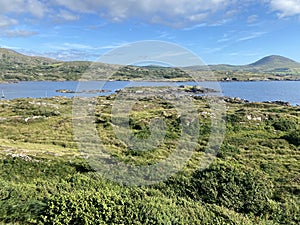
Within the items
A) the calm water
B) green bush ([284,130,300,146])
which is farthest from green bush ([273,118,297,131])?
the calm water

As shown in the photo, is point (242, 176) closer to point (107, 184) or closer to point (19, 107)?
point (107, 184)

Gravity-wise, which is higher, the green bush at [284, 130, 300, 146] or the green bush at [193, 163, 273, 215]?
the green bush at [193, 163, 273, 215]

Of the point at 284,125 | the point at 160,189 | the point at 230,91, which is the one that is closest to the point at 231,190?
the point at 160,189

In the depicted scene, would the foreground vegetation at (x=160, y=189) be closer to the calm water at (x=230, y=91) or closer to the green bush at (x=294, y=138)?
the green bush at (x=294, y=138)

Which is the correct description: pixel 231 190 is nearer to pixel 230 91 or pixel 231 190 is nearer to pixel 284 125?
pixel 284 125

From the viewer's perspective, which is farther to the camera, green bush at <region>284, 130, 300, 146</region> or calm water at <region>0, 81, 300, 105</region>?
calm water at <region>0, 81, 300, 105</region>

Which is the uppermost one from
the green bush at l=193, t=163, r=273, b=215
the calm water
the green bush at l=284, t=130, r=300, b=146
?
the green bush at l=193, t=163, r=273, b=215

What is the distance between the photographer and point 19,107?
60.2 meters

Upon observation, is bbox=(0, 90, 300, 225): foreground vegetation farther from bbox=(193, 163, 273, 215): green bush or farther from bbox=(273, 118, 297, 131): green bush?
bbox=(273, 118, 297, 131): green bush

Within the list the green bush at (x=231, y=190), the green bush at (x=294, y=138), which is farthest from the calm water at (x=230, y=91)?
the green bush at (x=231, y=190)

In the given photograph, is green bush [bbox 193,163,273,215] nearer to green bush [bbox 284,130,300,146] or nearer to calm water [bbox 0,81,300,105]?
green bush [bbox 284,130,300,146]

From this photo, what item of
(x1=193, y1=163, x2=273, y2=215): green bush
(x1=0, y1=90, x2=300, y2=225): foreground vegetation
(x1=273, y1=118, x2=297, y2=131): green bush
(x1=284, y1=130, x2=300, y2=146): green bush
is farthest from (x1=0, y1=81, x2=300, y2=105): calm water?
(x1=193, y1=163, x2=273, y2=215): green bush

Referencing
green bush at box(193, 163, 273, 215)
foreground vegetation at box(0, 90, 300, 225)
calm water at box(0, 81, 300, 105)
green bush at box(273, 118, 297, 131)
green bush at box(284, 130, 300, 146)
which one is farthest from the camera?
calm water at box(0, 81, 300, 105)

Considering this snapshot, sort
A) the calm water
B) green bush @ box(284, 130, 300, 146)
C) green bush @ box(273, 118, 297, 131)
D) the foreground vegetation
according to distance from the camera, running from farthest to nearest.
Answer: the calm water, green bush @ box(273, 118, 297, 131), green bush @ box(284, 130, 300, 146), the foreground vegetation
